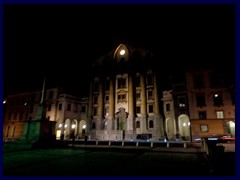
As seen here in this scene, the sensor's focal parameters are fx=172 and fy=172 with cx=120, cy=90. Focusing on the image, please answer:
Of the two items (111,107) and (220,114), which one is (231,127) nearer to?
(220,114)

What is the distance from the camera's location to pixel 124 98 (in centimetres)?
4528

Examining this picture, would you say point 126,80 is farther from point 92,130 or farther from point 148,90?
point 92,130

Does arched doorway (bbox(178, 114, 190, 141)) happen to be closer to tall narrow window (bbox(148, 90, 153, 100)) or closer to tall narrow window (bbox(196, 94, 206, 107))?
tall narrow window (bbox(196, 94, 206, 107))

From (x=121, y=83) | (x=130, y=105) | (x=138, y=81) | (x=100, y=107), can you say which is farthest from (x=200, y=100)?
(x=100, y=107)

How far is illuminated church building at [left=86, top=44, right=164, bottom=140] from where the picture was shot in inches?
1622

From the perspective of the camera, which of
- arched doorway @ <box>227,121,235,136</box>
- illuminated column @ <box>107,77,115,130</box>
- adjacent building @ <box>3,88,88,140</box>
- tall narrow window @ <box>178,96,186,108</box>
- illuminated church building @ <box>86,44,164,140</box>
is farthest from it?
adjacent building @ <box>3,88,88,140</box>

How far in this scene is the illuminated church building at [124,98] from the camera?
41.2 meters

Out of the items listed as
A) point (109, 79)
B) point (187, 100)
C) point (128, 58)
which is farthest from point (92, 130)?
point (187, 100)

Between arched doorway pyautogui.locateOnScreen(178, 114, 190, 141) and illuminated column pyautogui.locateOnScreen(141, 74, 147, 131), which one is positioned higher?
illuminated column pyautogui.locateOnScreen(141, 74, 147, 131)

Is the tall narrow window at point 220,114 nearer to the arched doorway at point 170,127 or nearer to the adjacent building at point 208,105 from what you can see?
the adjacent building at point 208,105

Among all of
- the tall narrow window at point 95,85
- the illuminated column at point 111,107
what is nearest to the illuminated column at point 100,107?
the tall narrow window at point 95,85

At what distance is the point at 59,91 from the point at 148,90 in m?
25.2

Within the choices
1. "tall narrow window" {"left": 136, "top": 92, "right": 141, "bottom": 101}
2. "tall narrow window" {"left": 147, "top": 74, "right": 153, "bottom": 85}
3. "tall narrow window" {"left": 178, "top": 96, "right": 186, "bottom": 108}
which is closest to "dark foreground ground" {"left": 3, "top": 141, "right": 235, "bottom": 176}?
"tall narrow window" {"left": 178, "top": 96, "right": 186, "bottom": 108}

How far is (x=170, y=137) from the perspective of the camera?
38781 mm
